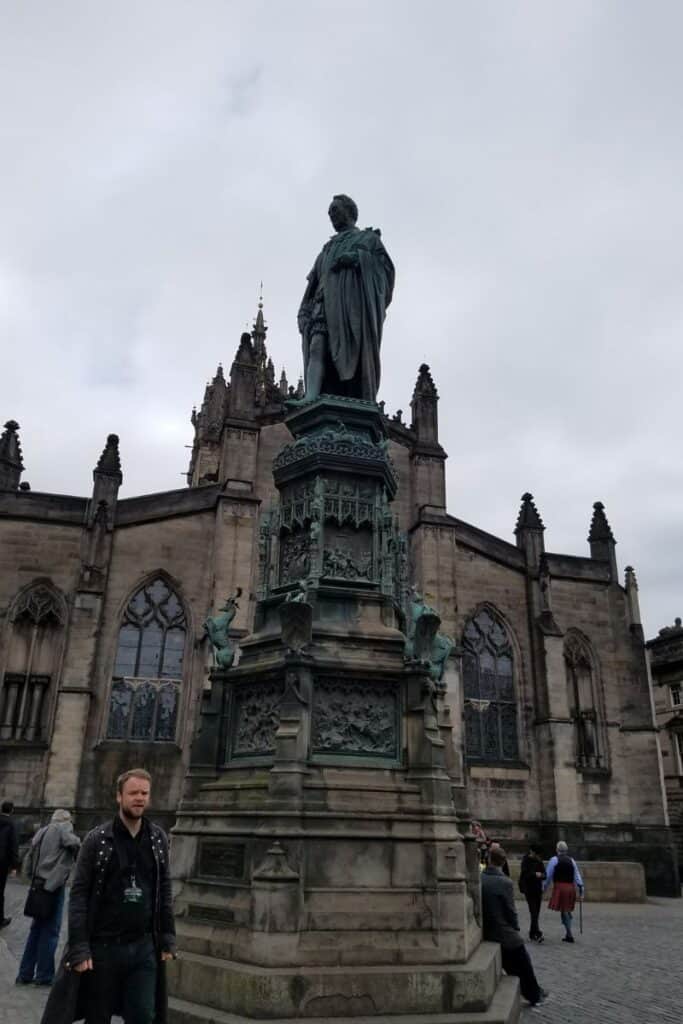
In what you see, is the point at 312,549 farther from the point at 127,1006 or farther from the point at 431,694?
the point at 127,1006

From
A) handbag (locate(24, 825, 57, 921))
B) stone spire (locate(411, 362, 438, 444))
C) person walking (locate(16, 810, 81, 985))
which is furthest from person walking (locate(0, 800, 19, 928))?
stone spire (locate(411, 362, 438, 444))

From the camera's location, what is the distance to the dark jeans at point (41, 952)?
22.8ft

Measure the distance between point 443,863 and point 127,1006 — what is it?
9.09ft

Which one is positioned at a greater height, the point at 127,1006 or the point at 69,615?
the point at 69,615

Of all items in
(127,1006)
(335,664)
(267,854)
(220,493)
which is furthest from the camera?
(220,493)

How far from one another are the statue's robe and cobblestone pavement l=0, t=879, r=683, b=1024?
5.88m

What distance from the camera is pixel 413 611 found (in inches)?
264

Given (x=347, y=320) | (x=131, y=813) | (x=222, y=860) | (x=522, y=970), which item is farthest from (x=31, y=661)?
(x=131, y=813)

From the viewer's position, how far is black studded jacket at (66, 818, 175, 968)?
10.8 ft

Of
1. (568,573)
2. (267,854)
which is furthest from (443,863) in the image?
(568,573)

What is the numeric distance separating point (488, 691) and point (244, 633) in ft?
29.4

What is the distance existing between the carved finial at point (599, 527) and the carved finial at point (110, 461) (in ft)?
54.7

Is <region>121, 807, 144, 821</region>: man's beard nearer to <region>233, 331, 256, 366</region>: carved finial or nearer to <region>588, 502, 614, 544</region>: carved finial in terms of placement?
<region>233, 331, 256, 366</region>: carved finial

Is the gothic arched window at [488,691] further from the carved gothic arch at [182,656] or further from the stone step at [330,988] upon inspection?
the stone step at [330,988]
